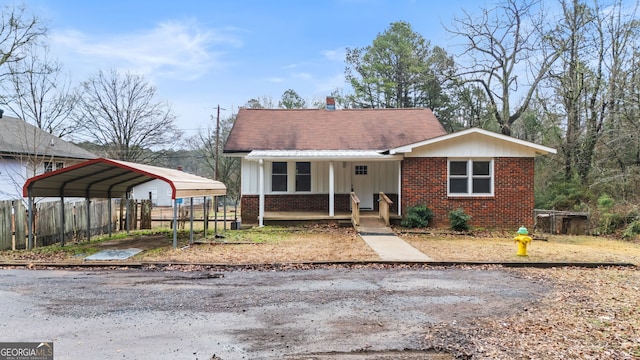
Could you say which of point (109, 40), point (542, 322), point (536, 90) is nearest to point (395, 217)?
point (542, 322)

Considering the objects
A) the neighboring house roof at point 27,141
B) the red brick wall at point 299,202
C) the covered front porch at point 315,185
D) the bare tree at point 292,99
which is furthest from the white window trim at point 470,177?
the bare tree at point 292,99

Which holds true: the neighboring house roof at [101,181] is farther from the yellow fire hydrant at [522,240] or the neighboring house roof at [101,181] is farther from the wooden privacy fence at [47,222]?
the yellow fire hydrant at [522,240]

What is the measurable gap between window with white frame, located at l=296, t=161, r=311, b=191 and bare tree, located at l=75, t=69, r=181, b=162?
23215 millimetres

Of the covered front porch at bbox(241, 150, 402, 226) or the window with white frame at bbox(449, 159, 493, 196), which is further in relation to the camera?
the covered front porch at bbox(241, 150, 402, 226)

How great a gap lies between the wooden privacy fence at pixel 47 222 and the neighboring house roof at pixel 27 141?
7.89 meters

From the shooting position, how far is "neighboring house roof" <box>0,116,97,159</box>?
67.1 feet

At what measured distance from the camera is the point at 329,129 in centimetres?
1917

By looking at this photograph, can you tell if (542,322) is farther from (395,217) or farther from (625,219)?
(625,219)

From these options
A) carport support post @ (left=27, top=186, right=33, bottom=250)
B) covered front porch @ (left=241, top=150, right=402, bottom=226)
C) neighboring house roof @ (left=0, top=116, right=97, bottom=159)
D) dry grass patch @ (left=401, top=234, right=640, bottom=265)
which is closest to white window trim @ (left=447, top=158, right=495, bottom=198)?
A: dry grass patch @ (left=401, top=234, right=640, bottom=265)

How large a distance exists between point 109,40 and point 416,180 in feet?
→ 61.1

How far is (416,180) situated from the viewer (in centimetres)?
1496

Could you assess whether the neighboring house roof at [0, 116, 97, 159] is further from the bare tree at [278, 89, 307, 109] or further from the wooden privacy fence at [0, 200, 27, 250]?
the bare tree at [278, 89, 307, 109]

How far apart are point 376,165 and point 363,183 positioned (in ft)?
3.19

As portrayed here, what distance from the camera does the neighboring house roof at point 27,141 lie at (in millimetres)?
20438
